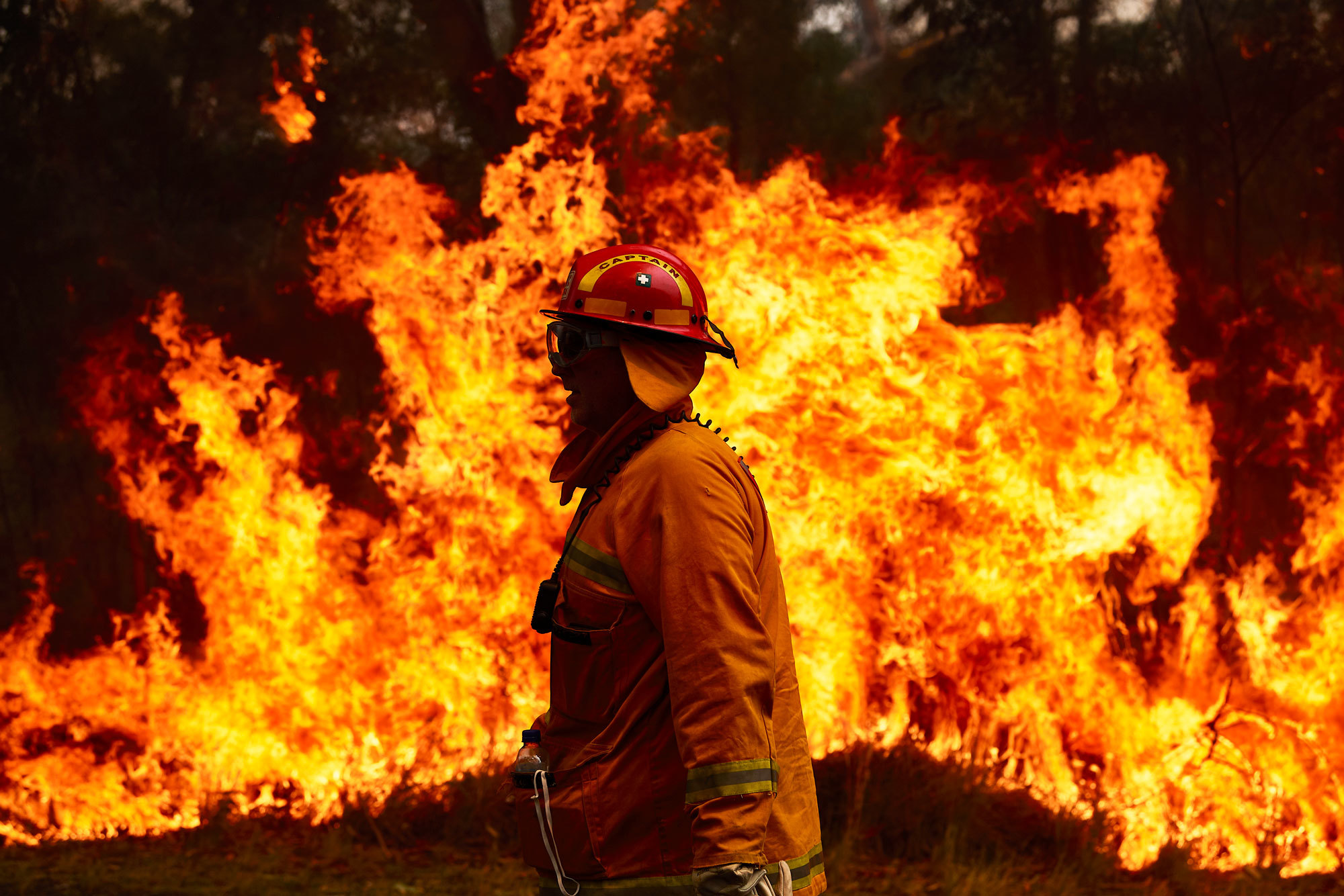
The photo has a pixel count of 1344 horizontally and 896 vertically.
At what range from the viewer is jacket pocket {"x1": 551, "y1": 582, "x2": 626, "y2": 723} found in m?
2.21

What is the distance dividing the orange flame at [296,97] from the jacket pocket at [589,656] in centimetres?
989

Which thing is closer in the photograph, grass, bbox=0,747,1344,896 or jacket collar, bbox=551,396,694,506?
jacket collar, bbox=551,396,694,506

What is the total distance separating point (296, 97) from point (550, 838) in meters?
10.3

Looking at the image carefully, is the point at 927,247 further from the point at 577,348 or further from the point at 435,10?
the point at 577,348

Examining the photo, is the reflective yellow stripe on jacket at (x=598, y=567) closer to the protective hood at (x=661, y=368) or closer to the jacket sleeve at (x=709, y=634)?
the jacket sleeve at (x=709, y=634)

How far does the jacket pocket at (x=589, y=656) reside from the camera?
7.25 feet

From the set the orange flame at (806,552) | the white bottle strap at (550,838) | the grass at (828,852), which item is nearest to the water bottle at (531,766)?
the white bottle strap at (550,838)

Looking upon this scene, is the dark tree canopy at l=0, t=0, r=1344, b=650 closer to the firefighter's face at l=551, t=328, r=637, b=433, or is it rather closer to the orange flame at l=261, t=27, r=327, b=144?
the orange flame at l=261, t=27, r=327, b=144

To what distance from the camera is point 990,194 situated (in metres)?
10.8

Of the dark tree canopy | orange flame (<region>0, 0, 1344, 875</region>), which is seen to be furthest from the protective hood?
the dark tree canopy

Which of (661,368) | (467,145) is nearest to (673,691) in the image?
(661,368)

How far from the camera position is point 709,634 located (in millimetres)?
2033

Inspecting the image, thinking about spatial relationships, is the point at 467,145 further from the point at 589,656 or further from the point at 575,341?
the point at 589,656

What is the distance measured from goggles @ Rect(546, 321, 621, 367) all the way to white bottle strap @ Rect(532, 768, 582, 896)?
2.70 feet
